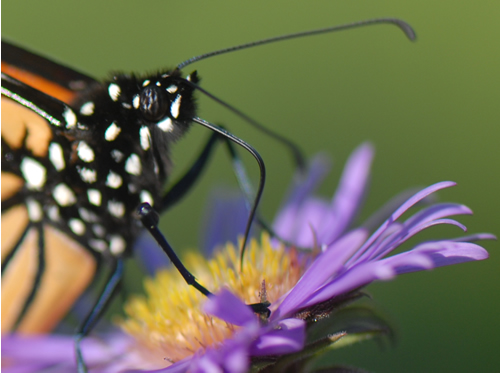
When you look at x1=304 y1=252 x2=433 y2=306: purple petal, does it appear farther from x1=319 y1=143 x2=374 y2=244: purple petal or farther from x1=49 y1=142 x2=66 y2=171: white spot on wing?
x1=49 y1=142 x2=66 y2=171: white spot on wing

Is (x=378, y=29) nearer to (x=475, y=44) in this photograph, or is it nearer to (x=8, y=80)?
(x=475, y=44)

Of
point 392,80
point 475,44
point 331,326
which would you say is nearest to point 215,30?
point 392,80

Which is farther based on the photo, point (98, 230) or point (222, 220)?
point (222, 220)

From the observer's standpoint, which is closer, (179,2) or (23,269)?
(23,269)

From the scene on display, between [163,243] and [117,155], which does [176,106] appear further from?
[163,243]

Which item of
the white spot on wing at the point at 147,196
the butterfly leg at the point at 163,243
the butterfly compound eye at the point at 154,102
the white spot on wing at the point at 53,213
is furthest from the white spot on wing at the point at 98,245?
the butterfly compound eye at the point at 154,102

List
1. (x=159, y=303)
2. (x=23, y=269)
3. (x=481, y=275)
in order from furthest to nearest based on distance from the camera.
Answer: (x=481, y=275)
(x=23, y=269)
(x=159, y=303)

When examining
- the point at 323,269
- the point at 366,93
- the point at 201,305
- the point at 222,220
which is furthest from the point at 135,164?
the point at 366,93
